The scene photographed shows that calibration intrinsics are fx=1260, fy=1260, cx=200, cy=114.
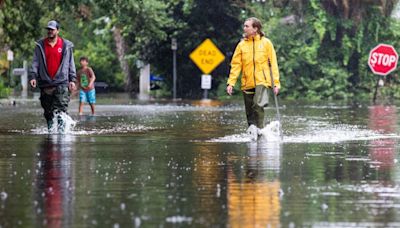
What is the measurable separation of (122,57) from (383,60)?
17391 mm

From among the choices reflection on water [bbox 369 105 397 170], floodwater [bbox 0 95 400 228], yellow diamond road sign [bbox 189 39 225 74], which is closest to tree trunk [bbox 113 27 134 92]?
yellow diamond road sign [bbox 189 39 225 74]

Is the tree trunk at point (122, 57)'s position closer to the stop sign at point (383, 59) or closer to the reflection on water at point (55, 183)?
the stop sign at point (383, 59)

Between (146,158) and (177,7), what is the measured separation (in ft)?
128

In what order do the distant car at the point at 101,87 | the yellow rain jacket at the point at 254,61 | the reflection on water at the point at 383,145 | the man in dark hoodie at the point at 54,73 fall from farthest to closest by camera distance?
the distant car at the point at 101,87 → the man in dark hoodie at the point at 54,73 → the yellow rain jacket at the point at 254,61 → the reflection on water at the point at 383,145

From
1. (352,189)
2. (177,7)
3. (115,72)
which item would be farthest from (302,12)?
(352,189)

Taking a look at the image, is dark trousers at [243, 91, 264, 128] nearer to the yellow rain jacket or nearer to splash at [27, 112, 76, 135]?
the yellow rain jacket

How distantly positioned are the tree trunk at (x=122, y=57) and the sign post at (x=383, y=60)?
15724mm

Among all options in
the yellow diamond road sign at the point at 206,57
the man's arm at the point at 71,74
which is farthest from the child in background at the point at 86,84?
the yellow diamond road sign at the point at 206,57

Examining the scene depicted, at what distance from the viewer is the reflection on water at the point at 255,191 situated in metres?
9.12

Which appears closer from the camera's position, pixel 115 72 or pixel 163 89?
pixel 163 89

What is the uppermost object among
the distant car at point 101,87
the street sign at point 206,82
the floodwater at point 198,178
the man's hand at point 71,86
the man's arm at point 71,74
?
the man's arm at point 71,74

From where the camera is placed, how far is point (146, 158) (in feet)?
48.0

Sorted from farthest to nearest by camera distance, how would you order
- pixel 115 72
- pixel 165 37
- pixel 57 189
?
pixel 115 72 < pixel 165 37 < pixel 57 189

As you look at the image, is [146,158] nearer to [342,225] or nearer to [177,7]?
[342,225]
